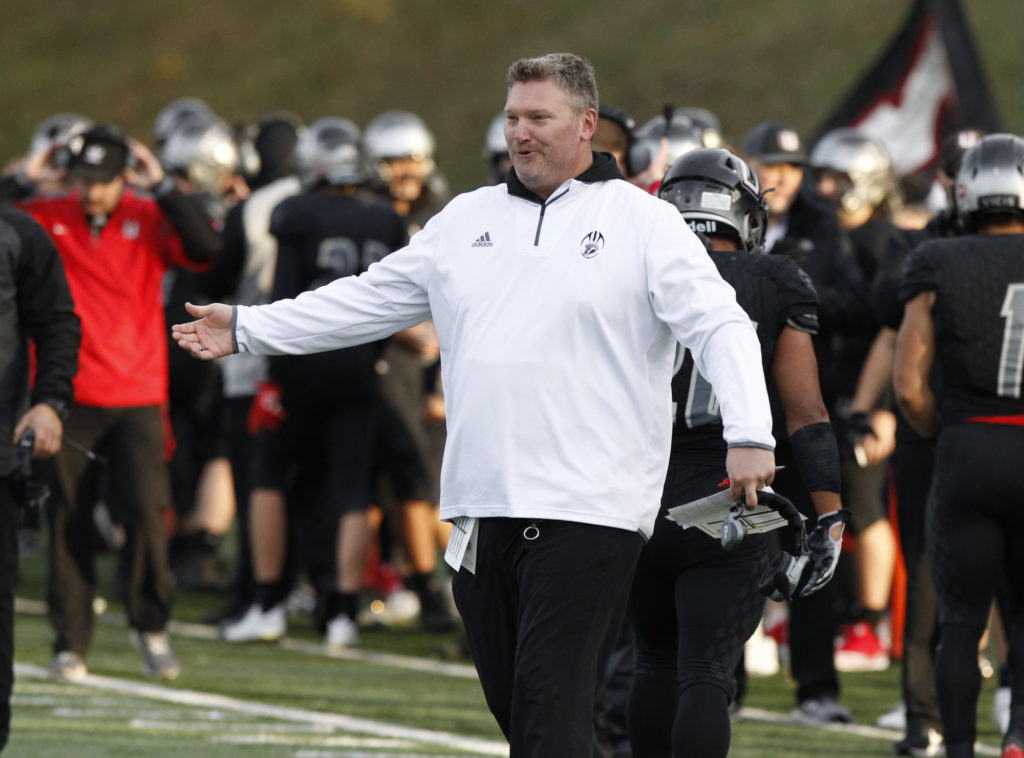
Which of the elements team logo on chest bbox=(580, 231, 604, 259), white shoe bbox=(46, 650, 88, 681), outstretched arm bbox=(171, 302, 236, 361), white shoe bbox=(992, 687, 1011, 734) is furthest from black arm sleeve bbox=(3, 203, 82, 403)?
white shoe bbox=(992, 687, 1011, 734)

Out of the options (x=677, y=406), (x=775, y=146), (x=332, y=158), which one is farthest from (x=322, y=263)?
(x=677, y=406)

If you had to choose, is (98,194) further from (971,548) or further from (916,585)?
(971,548)

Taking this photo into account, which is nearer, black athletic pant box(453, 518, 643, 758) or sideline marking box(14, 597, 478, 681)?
black athletic pant box(453, 518, 643, 758)

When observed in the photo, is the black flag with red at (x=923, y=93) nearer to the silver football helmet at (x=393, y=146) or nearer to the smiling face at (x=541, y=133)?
the silver football helmet at (x=393, y=146)

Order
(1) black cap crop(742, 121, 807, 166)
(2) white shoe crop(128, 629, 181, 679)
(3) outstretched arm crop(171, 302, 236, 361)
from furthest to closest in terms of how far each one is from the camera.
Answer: (2) white shoe crop(128, 629, 181, 679) < (1) black cap crop(742, 121, 807, 166) < (3) outstretched arm crop(171, 302, 236, 361)

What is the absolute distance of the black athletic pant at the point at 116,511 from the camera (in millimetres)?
8766

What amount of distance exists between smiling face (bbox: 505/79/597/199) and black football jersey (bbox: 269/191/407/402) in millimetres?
4886

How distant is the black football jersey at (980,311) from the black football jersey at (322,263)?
3.88 metres

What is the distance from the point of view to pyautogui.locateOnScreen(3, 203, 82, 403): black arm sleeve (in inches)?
271

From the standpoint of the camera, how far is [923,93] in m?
15.6


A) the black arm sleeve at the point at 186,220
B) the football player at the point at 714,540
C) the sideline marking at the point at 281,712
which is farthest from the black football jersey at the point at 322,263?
the football player at the point at 714,540

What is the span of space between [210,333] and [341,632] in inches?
209

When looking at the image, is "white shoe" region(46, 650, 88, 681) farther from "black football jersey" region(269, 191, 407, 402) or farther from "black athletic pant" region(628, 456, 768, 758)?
"black athletic pant" region(628, 456, 768, 758)

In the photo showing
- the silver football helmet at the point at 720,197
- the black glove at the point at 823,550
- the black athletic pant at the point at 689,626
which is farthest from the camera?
the silver football helmet at the point at 720,197
